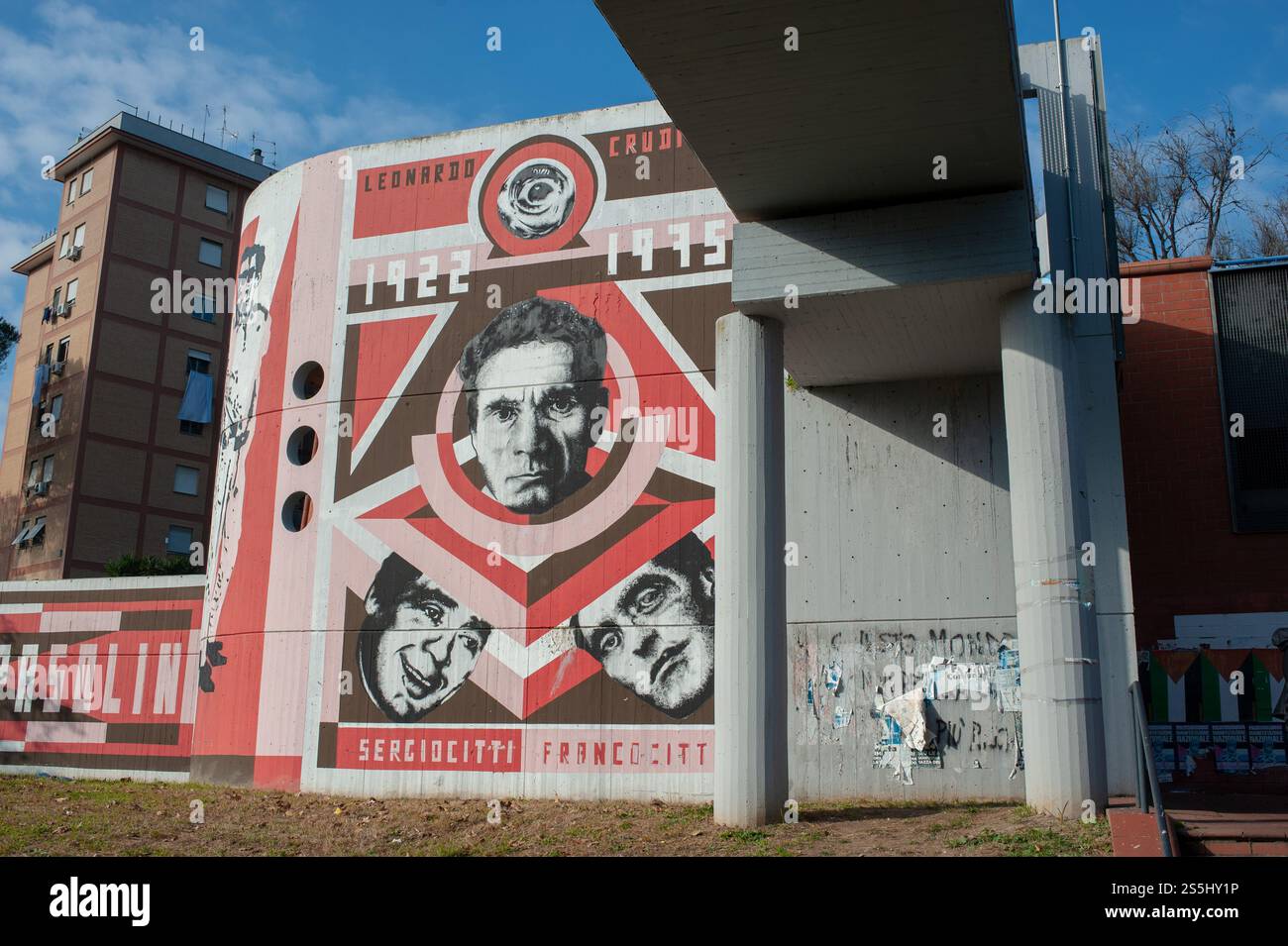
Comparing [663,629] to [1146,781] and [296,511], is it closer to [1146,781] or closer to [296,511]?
[1146,781]

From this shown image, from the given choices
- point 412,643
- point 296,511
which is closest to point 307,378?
point 296,511

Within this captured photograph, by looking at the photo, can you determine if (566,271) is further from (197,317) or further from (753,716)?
(197,317)

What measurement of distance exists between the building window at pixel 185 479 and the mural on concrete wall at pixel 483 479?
102 ft

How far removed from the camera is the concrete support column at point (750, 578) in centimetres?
1217

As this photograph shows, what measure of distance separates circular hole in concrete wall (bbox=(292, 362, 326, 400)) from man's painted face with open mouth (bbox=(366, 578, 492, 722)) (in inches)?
161

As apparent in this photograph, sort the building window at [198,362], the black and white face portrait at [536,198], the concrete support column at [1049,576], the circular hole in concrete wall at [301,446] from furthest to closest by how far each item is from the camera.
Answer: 1. the building window at [198,362]
2. the circular hole in concrete wall at [301,446]
3. the black and white face portrait at [536,198]
4. the concrete support column at [1049,576]

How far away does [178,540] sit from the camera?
1902 inches

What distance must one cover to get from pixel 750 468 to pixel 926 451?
340 centimetres

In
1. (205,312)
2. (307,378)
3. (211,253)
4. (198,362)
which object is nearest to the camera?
(307,378)

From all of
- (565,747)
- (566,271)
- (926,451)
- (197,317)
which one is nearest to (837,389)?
(926,451)

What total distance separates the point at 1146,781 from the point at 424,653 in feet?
32.7

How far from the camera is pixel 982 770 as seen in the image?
1412cm

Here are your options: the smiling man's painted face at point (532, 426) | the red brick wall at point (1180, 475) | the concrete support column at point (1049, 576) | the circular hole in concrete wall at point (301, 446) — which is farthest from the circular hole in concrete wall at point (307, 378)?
the red brick wall at point (1180, 475)

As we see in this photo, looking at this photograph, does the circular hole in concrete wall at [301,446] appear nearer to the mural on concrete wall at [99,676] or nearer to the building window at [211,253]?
the mural on concrete wall at [99,676]
